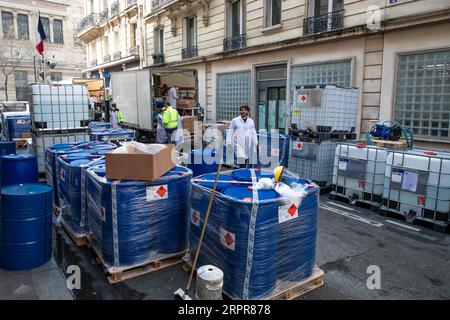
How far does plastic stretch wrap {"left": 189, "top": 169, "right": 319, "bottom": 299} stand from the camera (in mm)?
3510

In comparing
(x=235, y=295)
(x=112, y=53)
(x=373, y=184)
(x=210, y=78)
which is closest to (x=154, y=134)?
(x=210, y=78)

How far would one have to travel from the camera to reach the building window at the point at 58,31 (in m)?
45.3

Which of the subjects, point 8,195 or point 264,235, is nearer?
point 264,235

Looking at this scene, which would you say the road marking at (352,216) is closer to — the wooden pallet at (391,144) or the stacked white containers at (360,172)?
the stacked white containers at (360,172)

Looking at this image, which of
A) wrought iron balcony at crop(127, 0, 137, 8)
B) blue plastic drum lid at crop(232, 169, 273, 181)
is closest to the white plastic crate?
blue plastic drum lid at crop(232, 169, 273, 181)

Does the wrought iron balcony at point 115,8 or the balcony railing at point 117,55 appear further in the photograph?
the balcony railing at point 117,55

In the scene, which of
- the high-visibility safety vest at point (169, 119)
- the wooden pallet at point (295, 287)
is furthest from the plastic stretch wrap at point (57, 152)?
the high-visibility safety vest at point (169, 119)

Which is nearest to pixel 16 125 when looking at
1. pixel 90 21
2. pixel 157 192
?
pixel 157 192

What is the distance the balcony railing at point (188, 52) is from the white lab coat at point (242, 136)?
481 inches

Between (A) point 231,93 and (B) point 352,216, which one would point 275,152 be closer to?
(B) point 352,216

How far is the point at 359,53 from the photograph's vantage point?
1109 cm

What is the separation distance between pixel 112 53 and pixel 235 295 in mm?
31815

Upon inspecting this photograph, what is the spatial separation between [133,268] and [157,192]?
1035 mm
